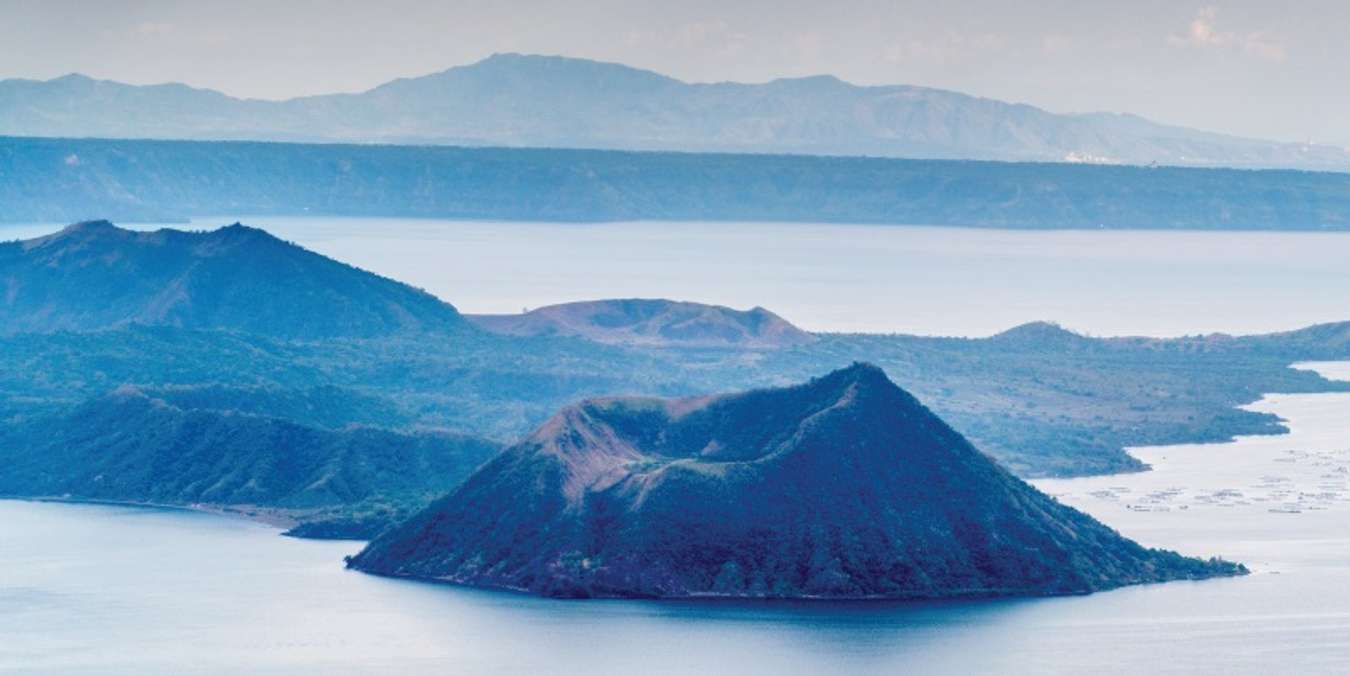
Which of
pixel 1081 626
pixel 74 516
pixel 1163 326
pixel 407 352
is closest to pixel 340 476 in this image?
pixel 74 516

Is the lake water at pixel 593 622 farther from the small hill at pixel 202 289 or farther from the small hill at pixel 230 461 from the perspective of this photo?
the small hill at pixel 202 289

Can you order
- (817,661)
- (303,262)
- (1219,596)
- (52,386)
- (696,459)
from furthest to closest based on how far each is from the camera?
(303,262) < (52,386) < (696,459) < (1219,596) < (817,661)

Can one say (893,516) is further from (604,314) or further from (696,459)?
(604,314)

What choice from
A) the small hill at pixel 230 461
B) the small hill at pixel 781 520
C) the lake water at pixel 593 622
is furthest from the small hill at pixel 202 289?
the small hill at pixel 781 520

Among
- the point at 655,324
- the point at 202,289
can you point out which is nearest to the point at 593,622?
the point at 202,289

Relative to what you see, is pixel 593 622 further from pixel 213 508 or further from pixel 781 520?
pixel 213 508
